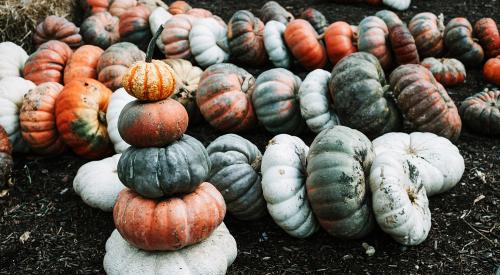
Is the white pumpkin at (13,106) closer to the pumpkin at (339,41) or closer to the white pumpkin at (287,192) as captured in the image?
the white pumpkin at (287,192)

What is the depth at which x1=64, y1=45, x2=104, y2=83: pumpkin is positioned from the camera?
610cm

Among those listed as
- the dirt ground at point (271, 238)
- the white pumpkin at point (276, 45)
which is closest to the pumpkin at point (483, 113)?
the dirt ground at point (271, 238)

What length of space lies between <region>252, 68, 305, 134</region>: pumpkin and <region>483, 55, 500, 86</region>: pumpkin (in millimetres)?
2845

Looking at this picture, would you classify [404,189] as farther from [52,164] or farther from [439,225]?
[52,164]

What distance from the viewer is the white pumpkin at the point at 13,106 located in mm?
5367

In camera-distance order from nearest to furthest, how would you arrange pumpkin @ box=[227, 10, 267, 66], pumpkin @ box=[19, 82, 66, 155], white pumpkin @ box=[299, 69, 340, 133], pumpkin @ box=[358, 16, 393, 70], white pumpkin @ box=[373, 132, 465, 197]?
white pumpkin @ box=[373, 132, 465, 197] < pumpkin @ box=[19, 82, 66, 155] < white pumpkin @ box=[299, 69, 340, 133] < pumpkin @ box=[358, 16, 393, 70] < pumpkin @ box=[227, 10, 267, 66]

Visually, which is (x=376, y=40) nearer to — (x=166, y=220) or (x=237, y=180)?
(x=237, y=180)

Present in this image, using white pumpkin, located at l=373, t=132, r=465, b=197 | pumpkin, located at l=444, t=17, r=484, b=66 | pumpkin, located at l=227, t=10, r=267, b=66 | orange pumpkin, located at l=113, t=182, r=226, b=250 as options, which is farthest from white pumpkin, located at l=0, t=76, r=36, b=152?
pumpkin, located at l=444, t=17, r=484, b=66

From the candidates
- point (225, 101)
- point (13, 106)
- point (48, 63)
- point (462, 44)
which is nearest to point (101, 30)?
point (48, 63)

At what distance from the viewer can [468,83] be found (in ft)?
22.9

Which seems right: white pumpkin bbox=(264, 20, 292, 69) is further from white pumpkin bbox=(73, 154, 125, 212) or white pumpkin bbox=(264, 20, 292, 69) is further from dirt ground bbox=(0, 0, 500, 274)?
white pumpkin bbox=(73, 154, 125, 212)

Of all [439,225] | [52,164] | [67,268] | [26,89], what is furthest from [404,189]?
[26,89]

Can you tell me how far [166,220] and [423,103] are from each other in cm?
282

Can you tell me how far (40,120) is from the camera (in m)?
5.29
